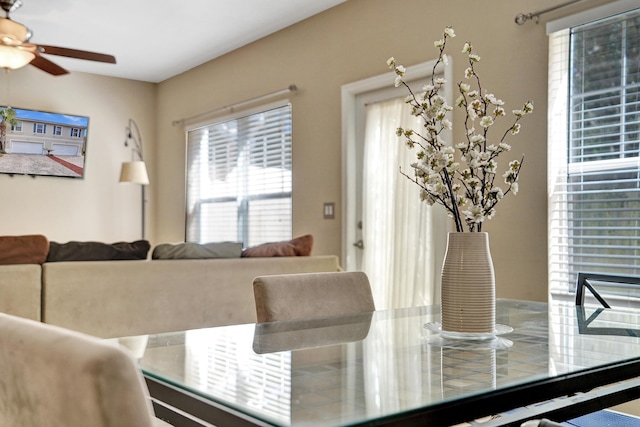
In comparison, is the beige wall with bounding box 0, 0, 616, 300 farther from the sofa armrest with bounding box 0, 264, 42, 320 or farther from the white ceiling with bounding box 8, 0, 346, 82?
the sofa armrest with bounding box 0, 264, 42, 320

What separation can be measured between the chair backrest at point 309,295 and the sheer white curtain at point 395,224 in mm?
1857

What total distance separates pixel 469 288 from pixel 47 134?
5893 mm

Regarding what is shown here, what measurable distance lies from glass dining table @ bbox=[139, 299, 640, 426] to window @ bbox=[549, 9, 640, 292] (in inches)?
54.7

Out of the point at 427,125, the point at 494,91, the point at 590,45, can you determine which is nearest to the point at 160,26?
the point at 494,91

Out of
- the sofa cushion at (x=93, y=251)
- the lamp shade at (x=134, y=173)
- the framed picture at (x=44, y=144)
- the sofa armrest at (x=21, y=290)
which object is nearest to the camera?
the sofa armrest at (x=21, y=290)

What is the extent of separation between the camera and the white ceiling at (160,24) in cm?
477

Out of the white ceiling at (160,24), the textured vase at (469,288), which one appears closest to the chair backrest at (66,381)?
the textured vase at (469,288)

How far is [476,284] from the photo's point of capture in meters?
1.54

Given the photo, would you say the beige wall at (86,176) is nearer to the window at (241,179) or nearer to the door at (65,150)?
the door at (65,150)

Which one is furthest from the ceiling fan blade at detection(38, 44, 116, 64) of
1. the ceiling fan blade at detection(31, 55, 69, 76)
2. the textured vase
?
the textured vase

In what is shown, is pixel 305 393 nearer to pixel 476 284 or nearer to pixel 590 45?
pixel 476 284

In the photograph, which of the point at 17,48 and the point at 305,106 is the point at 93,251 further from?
the point at 305,106

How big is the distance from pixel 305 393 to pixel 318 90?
13.5 ft

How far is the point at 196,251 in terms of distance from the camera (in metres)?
3.50
